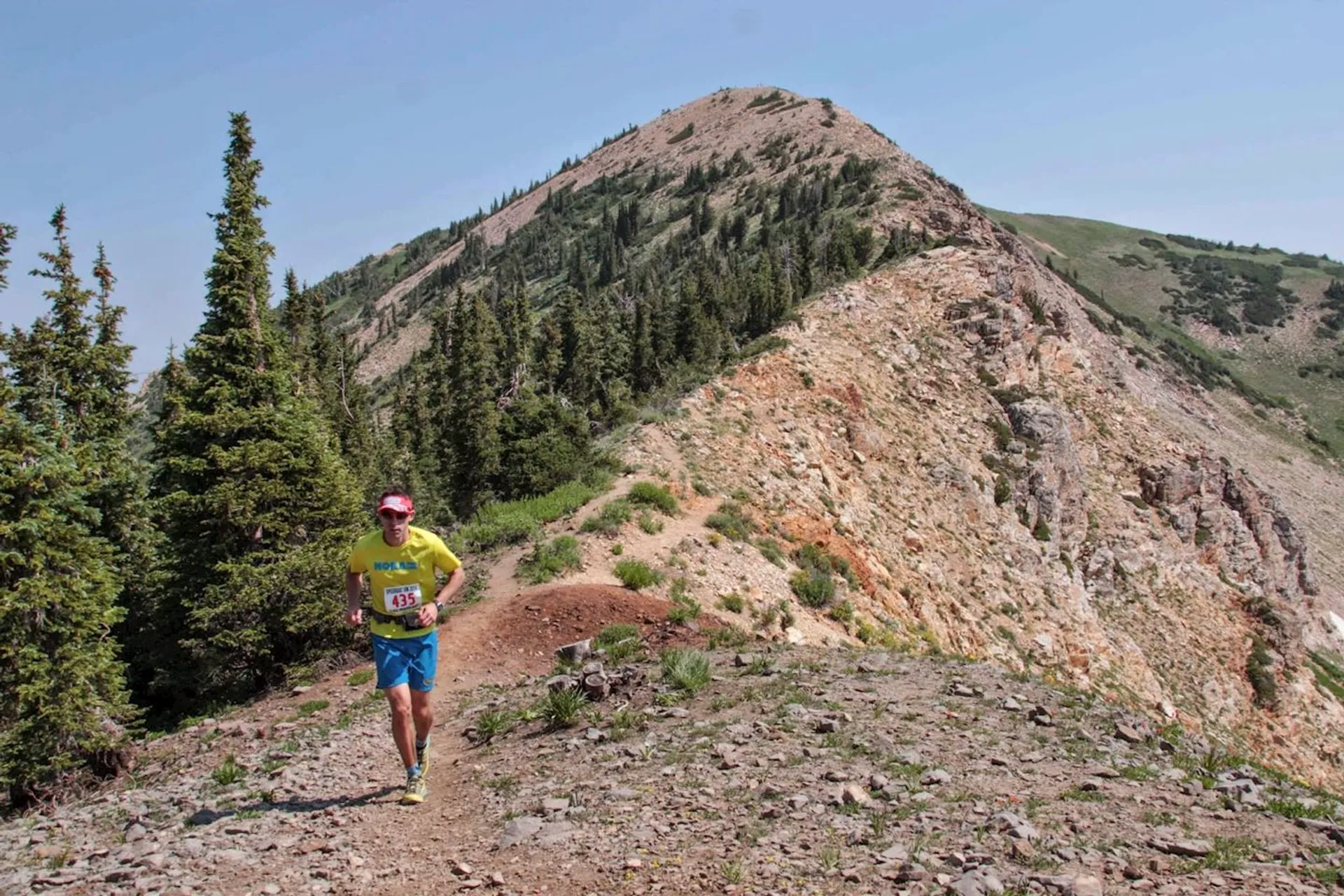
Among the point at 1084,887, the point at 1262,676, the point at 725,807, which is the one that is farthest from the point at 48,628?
the point at 1262,676

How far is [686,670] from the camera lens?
10.4 meters

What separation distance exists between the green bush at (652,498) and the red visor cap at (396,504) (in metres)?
12.2

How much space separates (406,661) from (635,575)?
9.06m

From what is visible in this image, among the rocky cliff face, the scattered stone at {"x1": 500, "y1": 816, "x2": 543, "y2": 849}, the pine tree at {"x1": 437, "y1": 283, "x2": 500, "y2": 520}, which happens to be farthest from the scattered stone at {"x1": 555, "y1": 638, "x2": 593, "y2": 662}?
the pine tree at {"x1": 437, "y1": 283, "x2": 500, "y2": 520}

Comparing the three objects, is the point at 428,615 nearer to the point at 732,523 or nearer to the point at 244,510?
the point at 244,510

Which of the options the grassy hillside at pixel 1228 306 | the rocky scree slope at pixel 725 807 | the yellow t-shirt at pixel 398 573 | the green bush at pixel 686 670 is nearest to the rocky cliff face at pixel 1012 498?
the green bush at pixel 686 670

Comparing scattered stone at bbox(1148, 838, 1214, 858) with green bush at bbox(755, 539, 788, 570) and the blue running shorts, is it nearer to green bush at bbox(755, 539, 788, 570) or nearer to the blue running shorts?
the blue running shorts

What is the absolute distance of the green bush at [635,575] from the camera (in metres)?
16.3

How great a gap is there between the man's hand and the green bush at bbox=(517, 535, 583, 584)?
8381 millimetres

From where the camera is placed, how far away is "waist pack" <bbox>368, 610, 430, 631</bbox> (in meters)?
7.42

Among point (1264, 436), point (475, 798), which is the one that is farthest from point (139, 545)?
point (1264, 436)

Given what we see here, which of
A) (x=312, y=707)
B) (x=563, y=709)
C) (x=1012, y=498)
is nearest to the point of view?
(x=563, y=709)

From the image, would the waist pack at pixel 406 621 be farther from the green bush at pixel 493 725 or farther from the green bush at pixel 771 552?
the green bush at pixel 771 552

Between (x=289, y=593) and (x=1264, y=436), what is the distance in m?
113
